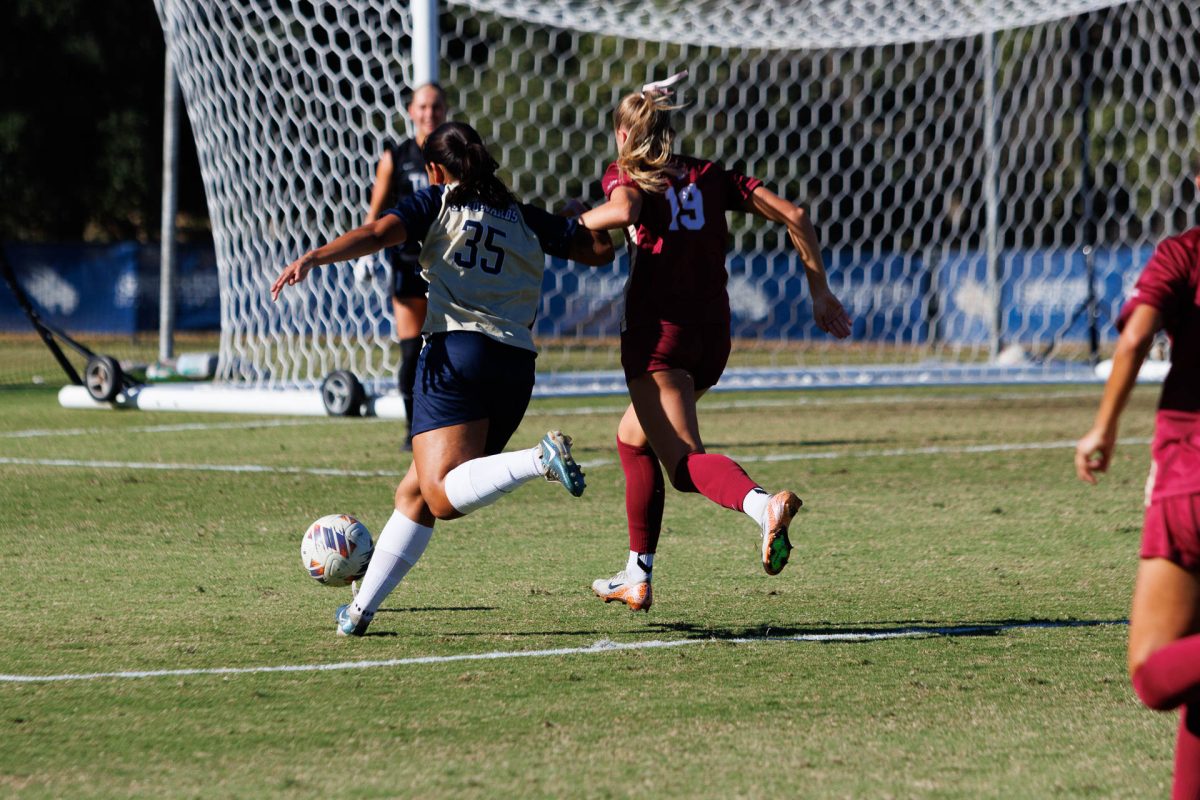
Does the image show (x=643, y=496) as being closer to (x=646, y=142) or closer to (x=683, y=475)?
(x=683, y=475)

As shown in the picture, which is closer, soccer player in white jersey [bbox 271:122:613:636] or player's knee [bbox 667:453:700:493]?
soccer player in white jersey [bbox 271:122:613:636]

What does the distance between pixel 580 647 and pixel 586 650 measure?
5 cm

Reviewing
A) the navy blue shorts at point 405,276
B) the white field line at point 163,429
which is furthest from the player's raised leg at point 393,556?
the white field line at point 163,429

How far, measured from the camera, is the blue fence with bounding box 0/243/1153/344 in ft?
86.1

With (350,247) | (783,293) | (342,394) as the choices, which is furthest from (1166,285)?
(783,293)

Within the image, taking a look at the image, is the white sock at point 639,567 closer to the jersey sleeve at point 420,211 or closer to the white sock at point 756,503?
the white sock at point 756,503

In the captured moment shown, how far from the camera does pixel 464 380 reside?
18.5 ft

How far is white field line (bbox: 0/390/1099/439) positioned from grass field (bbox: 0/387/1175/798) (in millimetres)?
2860

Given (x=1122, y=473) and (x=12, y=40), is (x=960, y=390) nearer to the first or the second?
(x=1122, y=473)

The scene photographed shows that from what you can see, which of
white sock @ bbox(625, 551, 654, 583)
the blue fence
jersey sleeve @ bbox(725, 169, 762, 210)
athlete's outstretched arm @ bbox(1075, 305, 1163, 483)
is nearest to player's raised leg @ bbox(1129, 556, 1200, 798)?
athlete's outstretched arm @ bbox(1075, 305, 1163, 483)

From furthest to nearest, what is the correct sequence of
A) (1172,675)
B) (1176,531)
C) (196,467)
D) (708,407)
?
(708,407) → (196,467) → (1176,531) → (1172,675)

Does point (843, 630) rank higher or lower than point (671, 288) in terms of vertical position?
lower

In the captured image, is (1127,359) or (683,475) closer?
(1127,359)

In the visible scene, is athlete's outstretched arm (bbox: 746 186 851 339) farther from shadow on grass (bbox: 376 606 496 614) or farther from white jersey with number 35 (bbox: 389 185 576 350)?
shadow on grass (bbox: 376 606 496 614)
